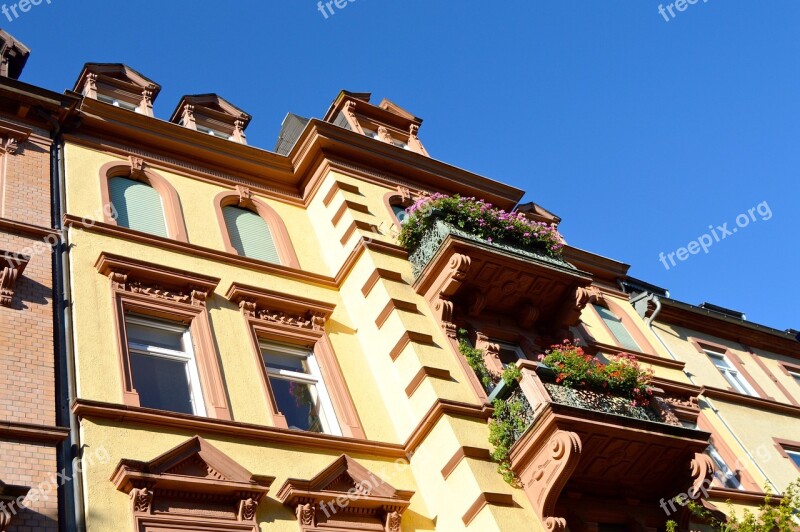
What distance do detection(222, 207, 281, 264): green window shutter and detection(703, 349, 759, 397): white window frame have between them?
13.5 m

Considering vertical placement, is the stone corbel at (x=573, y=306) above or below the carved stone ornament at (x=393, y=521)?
above

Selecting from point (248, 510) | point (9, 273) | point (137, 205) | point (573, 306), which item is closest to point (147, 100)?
point (137, 205)

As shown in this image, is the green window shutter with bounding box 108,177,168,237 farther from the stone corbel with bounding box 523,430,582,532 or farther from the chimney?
the stone corbel with bounding box 523,430,582,532

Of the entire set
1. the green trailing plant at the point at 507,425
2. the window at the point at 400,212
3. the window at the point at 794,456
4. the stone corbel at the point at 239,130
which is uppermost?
the stone corbel at the point at 239,130

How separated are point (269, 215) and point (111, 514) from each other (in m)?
8.69

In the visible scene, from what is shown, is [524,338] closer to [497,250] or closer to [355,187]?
[497,250]

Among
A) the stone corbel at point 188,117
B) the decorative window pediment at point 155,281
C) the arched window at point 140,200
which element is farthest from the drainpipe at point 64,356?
the stone corbel at point 188,117

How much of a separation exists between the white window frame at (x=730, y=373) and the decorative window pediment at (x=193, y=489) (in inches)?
631

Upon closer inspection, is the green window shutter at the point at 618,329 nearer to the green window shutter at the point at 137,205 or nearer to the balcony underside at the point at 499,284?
the balcony underside at the point at 499,284

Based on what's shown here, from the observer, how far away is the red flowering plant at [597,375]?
1330cm

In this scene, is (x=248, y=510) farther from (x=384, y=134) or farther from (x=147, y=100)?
(x=384, y=134)

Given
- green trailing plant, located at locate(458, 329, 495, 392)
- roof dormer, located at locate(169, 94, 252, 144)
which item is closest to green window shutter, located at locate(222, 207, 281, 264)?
roof dormer, located at locate(169, 94, 252, 144)

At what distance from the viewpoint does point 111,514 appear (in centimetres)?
968

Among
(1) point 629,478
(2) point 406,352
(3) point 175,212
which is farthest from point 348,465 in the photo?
(3) point 175,212
